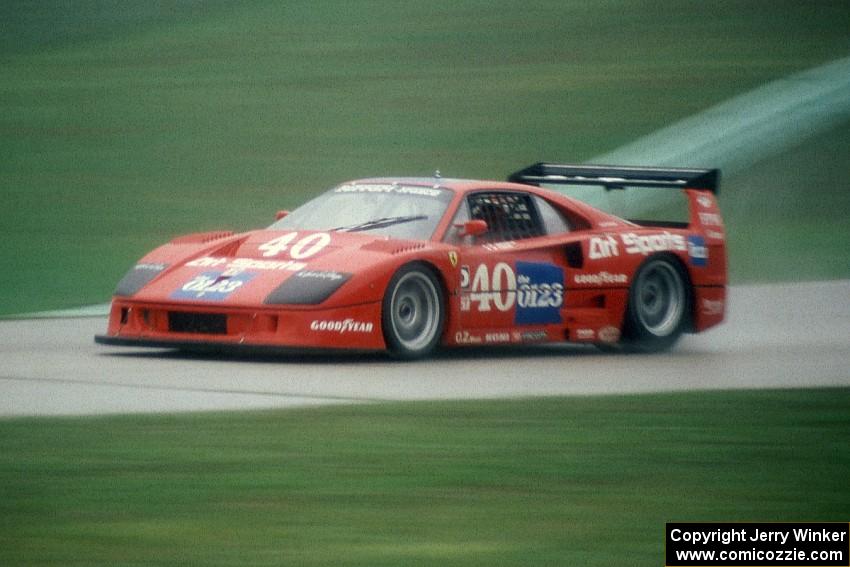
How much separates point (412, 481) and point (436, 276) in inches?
187

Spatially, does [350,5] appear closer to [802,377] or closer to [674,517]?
[802,377]

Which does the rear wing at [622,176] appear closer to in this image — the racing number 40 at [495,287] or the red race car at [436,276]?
the red race car at [436,276]

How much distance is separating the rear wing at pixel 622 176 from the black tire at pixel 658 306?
2.02ft

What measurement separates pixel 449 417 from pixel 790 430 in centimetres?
159

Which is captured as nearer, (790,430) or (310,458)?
(310,458)

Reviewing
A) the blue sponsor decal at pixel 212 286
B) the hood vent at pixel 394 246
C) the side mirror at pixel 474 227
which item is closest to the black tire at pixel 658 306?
the side mirror at pixel 474 227

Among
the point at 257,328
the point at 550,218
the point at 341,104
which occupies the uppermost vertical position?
the point at 341,104

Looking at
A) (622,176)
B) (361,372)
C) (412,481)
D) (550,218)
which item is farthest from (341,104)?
(412,481)

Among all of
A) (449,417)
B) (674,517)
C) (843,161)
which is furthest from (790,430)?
(843,161)

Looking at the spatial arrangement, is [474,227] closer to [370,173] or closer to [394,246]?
[394,246]

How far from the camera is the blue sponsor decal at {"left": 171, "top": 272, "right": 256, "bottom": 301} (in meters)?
11.3

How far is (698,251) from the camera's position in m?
13.4

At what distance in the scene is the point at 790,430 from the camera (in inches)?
336

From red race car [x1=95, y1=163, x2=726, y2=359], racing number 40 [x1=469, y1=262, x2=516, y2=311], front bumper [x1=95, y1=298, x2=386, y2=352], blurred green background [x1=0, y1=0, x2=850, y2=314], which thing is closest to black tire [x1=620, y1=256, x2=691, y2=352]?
red race car [x1=95, y1=163, x2=726, y2=359]
